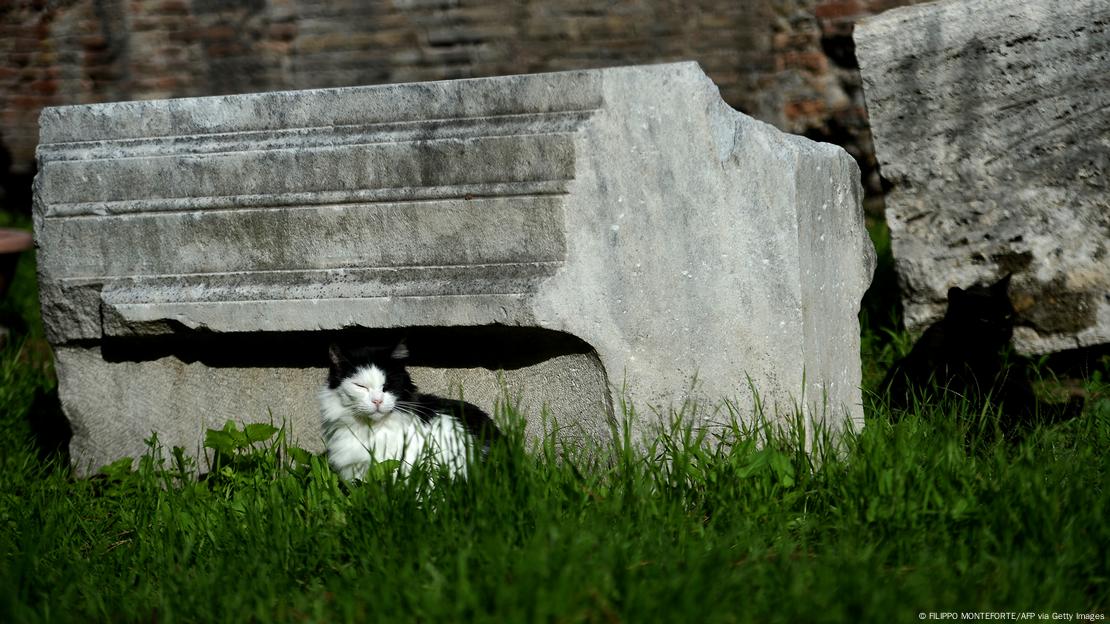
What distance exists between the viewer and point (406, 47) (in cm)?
677

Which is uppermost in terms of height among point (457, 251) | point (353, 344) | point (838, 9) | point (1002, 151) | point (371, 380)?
point (838, 9)

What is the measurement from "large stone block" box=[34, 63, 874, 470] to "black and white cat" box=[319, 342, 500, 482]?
0.12m

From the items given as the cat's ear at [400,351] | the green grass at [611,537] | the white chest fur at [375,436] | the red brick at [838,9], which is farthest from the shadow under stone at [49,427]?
the red brick at [838,9]

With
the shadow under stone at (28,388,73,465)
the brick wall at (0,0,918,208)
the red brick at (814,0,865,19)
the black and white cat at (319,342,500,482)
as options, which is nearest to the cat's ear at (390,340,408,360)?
the black and white cat at (319,342,500,482)

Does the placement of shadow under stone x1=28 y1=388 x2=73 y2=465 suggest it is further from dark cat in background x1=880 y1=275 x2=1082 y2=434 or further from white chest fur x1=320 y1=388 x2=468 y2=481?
dark cat in background x1=880 y1=275 x2=1082 y2=434

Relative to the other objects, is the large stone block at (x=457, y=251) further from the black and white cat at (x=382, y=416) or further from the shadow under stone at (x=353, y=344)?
the black and white cat at (x=382, y=416)

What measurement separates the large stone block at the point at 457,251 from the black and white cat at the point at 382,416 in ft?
0.40

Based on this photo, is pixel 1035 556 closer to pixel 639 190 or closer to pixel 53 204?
pixel 639 190

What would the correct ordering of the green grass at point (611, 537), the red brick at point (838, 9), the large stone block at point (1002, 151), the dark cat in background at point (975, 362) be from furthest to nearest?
1. the red brick at point (838, 9)
2. the large stone block at point (1002, 151)
3. the dark cat in background at point (975, 362)
4. the green grass at point (611, 537)

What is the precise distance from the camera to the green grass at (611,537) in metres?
2.14

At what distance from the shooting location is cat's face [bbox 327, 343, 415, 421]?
2.92m

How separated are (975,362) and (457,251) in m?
2.00

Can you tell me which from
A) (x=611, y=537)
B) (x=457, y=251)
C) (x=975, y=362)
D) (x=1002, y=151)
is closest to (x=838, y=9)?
(x=1002, y=151)

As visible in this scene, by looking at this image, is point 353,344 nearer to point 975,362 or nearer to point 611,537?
point 611,537
